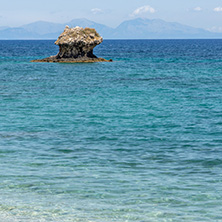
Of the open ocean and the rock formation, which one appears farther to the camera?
the rock formation

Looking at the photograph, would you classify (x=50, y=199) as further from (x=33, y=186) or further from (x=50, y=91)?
(x=50, y=91)

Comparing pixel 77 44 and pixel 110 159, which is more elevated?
pixel 77 44

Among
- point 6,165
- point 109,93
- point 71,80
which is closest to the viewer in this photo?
point 6,165

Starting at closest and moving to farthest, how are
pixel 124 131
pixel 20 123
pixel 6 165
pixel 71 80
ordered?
pixel 6 165 → pixel 124 131 → pixel 20 123 → pixel 71 80

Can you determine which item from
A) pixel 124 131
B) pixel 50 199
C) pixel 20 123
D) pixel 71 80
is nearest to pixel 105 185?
pixel 50 199

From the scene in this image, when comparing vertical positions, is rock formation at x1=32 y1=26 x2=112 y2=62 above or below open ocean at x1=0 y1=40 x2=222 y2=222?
above

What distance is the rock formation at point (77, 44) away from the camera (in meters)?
98.1

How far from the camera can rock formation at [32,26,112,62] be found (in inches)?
3863

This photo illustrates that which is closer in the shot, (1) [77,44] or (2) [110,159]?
(2) [110,159]

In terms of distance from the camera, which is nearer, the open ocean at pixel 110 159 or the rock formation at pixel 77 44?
the open ocean at pixel 110 159

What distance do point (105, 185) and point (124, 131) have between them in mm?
10937

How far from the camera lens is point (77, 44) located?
3868 inches

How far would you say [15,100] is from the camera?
139ft

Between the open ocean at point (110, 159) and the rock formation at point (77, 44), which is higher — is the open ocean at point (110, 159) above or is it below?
below
